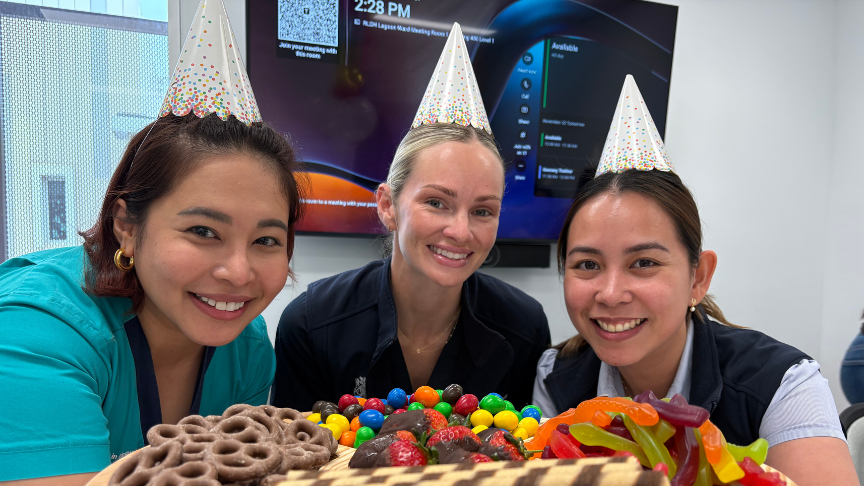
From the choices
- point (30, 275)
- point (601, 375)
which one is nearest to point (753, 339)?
point (601, 375)

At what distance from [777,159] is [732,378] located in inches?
103

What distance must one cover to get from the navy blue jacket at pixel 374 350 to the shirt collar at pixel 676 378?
1.04 feet

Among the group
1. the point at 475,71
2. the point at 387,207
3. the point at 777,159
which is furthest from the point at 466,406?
the point at 777,159

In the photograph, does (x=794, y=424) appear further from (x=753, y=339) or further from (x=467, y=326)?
(x=467, y=326)

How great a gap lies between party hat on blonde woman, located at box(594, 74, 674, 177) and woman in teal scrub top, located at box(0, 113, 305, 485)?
0.91 m

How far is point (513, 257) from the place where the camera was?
2.89 meters

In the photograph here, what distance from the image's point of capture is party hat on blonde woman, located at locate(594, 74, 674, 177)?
1502mm

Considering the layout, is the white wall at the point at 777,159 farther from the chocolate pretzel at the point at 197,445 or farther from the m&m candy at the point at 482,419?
the chocolate pretzel at the point at 197,445

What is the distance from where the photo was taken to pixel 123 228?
3.99 feet

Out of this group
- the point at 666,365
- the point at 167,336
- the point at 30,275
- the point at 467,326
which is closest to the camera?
the point at 30,275

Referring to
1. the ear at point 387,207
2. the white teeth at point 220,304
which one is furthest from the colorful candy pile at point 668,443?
the ear at point 387,207

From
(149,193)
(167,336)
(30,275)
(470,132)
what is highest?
(470,132)

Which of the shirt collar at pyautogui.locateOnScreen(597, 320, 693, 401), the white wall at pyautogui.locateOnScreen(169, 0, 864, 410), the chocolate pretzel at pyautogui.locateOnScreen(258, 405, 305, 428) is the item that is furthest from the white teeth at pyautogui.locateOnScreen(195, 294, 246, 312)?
the white wall at pyautogui.locateOnScreen(169, 0, 864, 410)

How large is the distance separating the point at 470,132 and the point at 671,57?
6.31 ft
